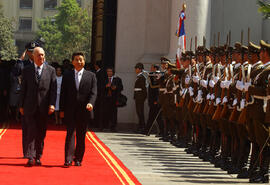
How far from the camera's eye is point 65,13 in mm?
84000

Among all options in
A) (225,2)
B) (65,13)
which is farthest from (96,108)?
(65,13)

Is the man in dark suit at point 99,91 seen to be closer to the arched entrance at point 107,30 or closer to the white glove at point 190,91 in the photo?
the arched entrance at point 107,30

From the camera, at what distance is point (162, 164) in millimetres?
14023

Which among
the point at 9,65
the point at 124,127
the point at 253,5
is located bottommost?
the point at 124,127

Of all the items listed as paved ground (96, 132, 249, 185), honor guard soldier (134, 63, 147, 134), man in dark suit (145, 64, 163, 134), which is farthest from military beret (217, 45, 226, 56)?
honor guard soldier (134, 63, 147, 134)

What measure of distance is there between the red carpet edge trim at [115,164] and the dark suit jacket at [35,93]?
1.51m

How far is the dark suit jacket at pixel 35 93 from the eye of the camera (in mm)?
13047

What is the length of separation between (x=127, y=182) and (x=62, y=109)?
2250 millimetres

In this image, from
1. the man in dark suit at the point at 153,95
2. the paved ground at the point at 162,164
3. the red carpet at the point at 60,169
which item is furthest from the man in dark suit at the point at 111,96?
the red carpet at the point at 60,169

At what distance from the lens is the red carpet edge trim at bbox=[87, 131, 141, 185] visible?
38.0ft

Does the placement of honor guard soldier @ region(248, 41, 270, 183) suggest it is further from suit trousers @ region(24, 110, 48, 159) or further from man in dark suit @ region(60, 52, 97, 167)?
suit trousers @ region(24, 110, 48, 159)

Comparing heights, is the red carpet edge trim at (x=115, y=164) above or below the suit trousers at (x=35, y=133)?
below

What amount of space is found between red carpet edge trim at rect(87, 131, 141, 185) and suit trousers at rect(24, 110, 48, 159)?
1.24 meters

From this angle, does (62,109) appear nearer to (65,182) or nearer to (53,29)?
(65,182)
